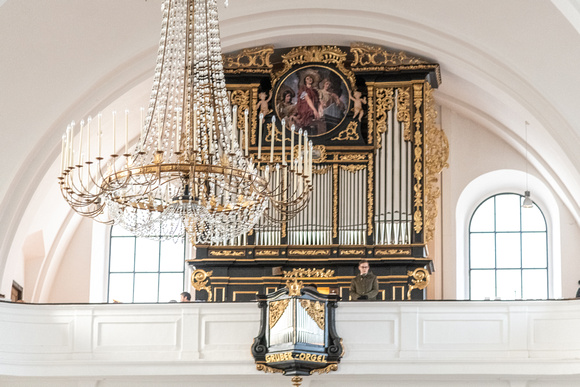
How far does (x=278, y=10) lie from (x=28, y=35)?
3998 millimetres

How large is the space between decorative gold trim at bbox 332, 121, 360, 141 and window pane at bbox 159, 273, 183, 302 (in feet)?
14.7

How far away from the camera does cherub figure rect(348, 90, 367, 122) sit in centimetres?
1830

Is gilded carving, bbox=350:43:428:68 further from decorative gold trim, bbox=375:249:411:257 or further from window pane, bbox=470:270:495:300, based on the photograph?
window pane, bbox=470:270:495:300

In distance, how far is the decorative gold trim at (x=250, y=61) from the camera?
18531mm

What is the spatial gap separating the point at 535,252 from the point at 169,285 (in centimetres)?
646

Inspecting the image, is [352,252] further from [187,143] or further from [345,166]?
[187,143]

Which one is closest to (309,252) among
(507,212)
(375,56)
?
(375,56)

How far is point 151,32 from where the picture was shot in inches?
704

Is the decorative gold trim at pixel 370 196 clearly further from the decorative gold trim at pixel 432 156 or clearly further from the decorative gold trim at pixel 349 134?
the decorative gold trim at pixel 432 156

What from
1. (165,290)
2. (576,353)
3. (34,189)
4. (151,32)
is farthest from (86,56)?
(576,353)

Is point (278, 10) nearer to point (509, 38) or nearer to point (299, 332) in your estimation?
point (509, 38)

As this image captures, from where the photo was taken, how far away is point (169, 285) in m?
20.9

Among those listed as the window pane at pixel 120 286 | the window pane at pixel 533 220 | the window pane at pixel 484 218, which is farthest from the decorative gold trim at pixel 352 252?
the window pane at pixel 120 286

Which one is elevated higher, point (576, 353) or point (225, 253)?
point (225, 253)
